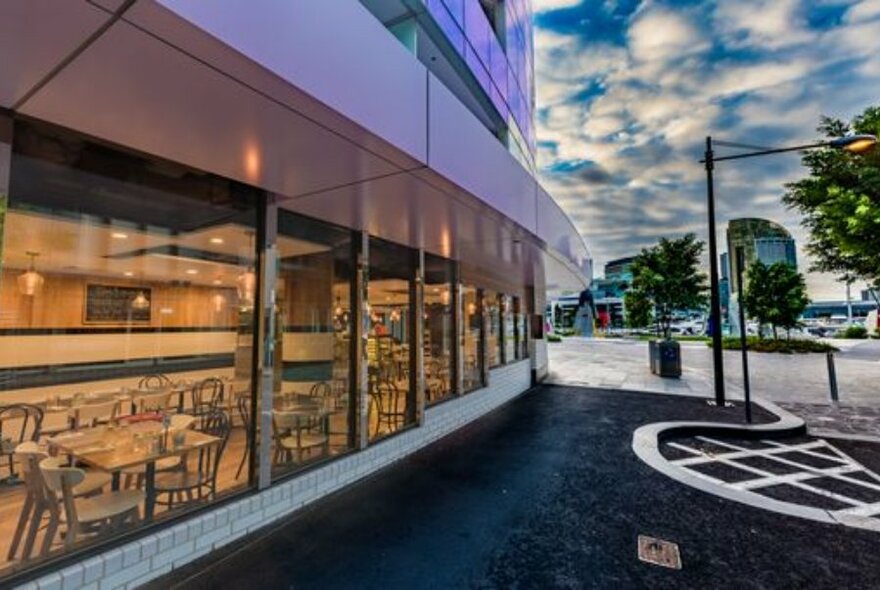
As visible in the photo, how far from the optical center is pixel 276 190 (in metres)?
3.97

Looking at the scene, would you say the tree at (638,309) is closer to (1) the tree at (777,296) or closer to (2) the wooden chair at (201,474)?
(1) the tree at (777,296)

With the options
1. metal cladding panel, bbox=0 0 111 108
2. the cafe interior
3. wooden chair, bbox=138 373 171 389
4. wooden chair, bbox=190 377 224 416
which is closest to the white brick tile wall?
the cafe interior

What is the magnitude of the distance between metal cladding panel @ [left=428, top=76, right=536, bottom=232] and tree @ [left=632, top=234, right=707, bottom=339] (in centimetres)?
1526

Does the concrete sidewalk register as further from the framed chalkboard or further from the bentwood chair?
the bentwood chair

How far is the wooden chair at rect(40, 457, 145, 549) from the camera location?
9.60 ft

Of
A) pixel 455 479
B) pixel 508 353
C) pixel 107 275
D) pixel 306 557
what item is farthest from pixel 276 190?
pixel 508 353

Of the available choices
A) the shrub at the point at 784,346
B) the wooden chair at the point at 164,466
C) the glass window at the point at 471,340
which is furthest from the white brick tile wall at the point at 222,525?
the shrub at the point at 784,346

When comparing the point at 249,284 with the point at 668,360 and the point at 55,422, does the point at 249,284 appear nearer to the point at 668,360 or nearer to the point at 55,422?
the point at 55,422

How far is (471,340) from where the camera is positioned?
895 cm

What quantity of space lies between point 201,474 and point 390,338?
343 centimetres

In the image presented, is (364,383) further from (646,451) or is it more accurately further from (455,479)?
(646,451)

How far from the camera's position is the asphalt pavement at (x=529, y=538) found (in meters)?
3.18

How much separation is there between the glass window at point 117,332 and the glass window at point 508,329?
26.3 feet

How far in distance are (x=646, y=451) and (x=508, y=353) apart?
5339mm
